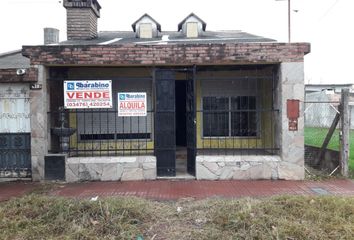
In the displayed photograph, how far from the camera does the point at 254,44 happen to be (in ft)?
29.4

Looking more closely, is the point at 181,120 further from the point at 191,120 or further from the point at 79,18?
the point at 79,18

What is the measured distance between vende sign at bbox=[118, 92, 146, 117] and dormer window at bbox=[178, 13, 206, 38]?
20.1ft

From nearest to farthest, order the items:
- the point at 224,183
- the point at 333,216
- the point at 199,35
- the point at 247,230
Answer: the point at 247,230
the point at 333,216
the point at 224,183
the point at 199,35

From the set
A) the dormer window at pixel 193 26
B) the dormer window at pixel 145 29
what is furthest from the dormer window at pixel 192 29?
the dormer window at pixel 145 29

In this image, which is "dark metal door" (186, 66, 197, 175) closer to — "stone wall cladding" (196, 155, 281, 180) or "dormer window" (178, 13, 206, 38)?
"stone wall cladding" (196, 155, 281, 180)

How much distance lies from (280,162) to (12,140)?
6.87 meters

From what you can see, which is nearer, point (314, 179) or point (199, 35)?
point (314, 179)

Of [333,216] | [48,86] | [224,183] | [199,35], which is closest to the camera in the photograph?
[333,216]

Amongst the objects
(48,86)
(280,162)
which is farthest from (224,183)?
(48,86)

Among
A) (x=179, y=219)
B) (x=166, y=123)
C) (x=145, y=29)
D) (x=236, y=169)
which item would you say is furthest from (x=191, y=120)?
(x=145, y=29)

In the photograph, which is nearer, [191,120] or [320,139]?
[191,120]

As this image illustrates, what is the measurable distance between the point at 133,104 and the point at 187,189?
2661mm

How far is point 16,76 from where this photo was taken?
898 cm

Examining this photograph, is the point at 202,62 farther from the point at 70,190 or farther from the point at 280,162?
the point at 70,190
